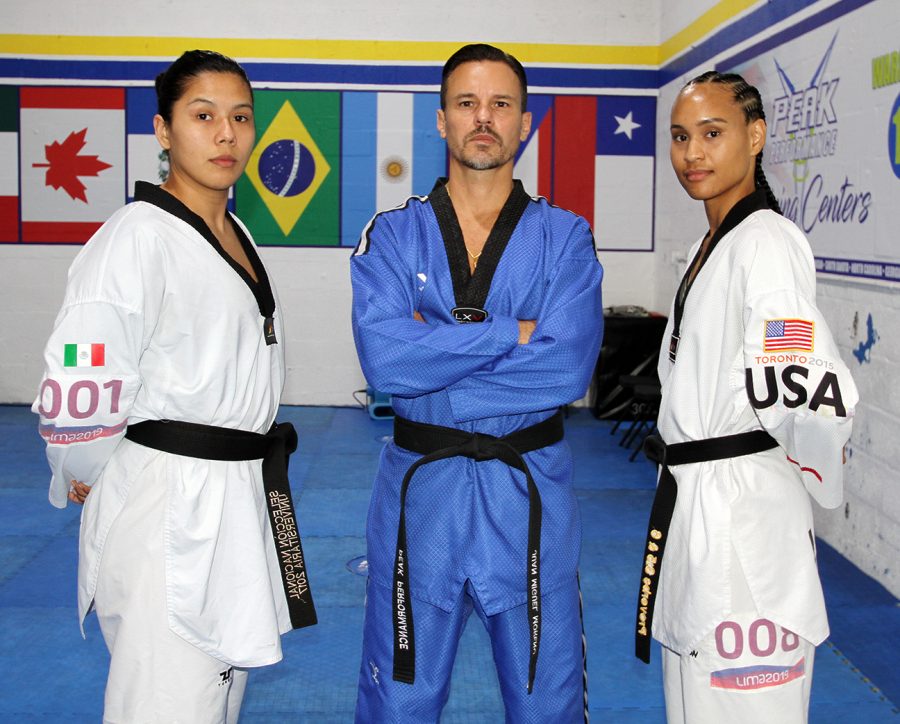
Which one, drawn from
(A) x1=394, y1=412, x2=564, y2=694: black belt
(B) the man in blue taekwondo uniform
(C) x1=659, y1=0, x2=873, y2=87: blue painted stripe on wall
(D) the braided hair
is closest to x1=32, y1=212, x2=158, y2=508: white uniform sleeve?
(B) the man in blue taekwondo uniform

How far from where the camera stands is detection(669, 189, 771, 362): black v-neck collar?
6.73 feet

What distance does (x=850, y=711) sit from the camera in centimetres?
288

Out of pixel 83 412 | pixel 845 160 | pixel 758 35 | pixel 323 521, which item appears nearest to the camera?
pixel 83 412

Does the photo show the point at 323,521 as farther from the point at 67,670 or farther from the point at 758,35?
the point at 758,35

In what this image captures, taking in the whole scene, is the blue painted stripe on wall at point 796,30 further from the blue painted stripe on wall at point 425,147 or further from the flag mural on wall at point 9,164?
the flag mural on wall at point 9,164

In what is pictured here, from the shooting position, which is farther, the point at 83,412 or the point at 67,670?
the point at 67,670

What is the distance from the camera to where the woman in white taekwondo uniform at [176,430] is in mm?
1849

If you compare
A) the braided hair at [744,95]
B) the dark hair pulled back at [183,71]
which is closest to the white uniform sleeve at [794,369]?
the braided hair at [744,95]

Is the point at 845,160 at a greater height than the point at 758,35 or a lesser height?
lesser

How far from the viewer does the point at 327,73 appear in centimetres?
743

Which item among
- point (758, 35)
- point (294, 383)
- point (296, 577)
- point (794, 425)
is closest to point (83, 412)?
point (296, 577)

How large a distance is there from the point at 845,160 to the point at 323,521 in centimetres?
292

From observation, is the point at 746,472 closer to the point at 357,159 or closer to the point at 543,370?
the point at 543,370

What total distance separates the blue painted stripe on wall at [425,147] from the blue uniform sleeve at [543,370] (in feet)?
18.1
